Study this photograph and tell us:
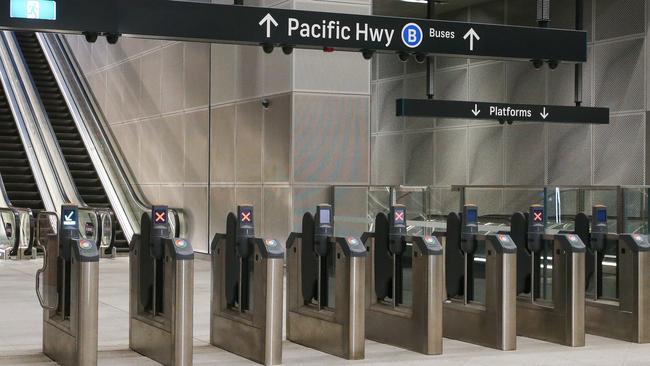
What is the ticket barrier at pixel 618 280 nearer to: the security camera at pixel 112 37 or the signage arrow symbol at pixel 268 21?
the signage arrow symbol at pixel 268 21

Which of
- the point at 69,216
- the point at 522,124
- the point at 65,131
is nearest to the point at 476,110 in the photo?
the point at 522,124

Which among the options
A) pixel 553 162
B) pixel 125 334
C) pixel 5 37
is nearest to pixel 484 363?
pixel 125 334

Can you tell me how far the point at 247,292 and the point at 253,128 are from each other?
7671 mm

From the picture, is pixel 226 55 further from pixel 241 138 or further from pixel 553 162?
pixel 553 162

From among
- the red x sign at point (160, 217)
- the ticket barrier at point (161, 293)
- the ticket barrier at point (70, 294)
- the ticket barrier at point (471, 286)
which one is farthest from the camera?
the ticket barrier at point (471, 286)

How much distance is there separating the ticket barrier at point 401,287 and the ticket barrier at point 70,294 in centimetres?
243

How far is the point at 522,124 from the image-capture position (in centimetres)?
1766

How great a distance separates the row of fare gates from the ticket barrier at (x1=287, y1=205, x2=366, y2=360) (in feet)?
0.04

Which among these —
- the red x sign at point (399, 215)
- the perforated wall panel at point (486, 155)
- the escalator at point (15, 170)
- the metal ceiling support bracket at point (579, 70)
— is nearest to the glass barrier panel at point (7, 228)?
the escalator at point (15, 170)

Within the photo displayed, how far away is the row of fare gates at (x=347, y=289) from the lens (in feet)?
23.4

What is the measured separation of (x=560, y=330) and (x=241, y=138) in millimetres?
8036

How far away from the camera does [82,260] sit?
6.72 m

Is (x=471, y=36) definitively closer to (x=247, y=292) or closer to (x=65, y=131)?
(x=247, y=292)

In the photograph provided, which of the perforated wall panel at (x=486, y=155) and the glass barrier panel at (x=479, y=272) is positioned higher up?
the perforated wall panel at (x=486, y=155)
